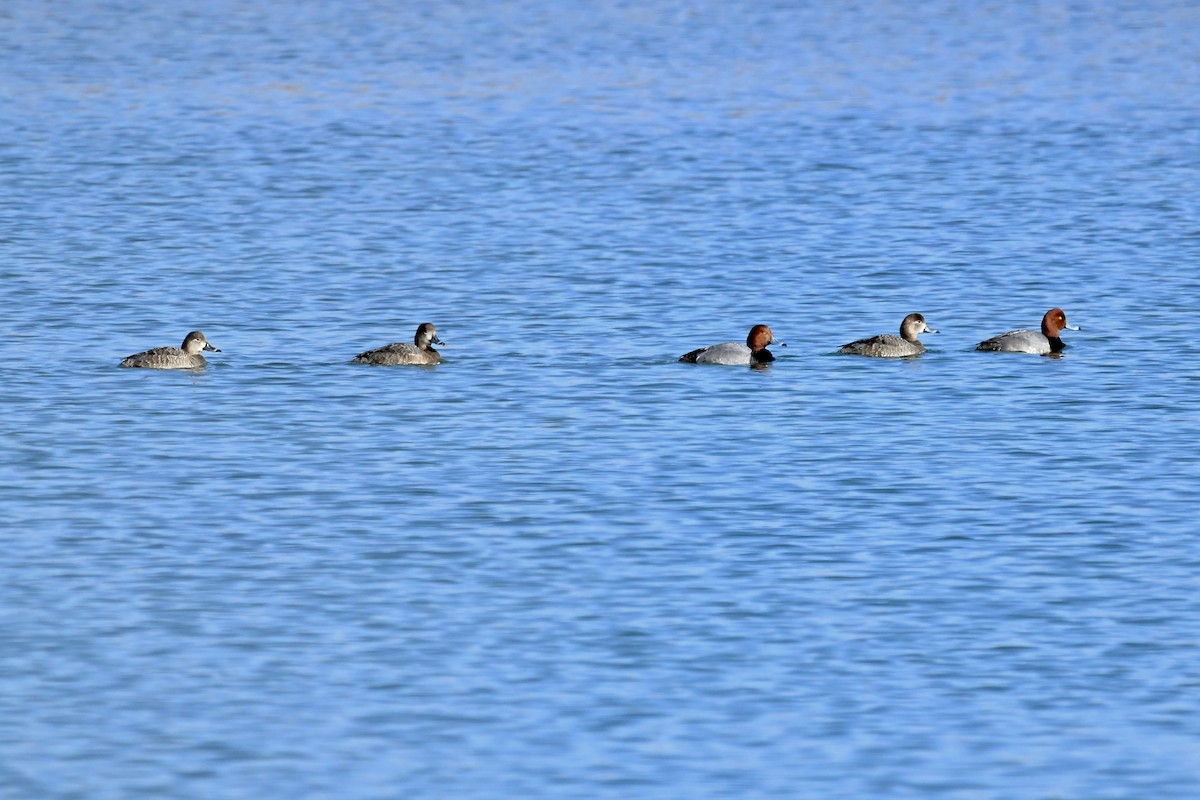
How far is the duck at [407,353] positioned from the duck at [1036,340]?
6393 mm

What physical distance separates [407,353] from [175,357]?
252cm

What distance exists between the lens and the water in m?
13.3

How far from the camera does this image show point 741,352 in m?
25.2

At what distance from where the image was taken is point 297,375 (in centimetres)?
2455

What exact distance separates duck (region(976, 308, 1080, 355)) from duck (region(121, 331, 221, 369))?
892 centimetres

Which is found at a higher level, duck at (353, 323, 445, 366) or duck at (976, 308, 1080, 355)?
duck at (353, 323, 445, 366)

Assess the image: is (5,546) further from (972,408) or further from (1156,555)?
(972,408)

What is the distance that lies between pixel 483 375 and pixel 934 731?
12.2 metres

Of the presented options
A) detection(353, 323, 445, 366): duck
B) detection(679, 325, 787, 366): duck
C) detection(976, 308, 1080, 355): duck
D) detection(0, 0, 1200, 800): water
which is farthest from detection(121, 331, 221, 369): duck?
detection(976, 308, 1080, 355): duck

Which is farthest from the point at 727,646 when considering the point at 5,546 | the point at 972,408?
the point at 972,408

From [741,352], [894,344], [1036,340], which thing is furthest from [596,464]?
[1036,340]

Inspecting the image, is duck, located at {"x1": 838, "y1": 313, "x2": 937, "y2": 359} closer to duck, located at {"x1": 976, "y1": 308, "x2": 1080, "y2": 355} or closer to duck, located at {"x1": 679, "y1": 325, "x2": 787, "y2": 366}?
duck, located at {"x1": 976, "y1": 308, "x2": 1080, "y2": 355}

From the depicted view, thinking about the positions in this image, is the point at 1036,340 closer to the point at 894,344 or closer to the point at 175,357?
the point at 894,344

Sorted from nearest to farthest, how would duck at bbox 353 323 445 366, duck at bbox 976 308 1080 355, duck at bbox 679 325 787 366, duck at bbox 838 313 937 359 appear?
duck at bbox 353 323 445 366 < duck at bbox 679 325 787 366 < duck at bbox 838 313 937 359 < duck at bbox 976 308 1080 355
